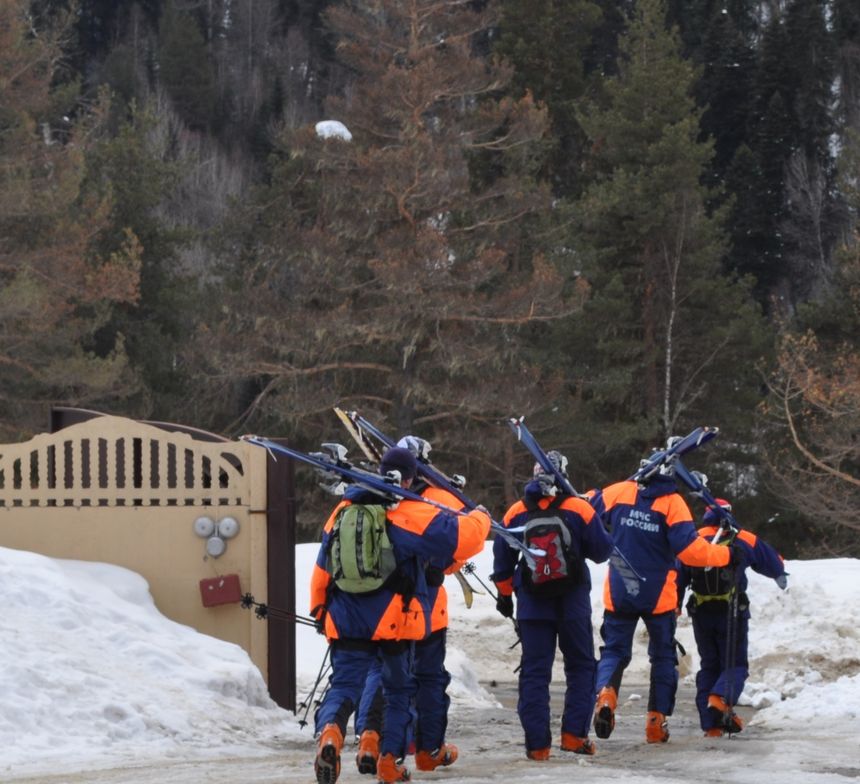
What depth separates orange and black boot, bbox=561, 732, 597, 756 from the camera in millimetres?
8898

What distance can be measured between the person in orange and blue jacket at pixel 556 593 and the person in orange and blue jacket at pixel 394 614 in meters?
1.32

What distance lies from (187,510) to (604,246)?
85.2ft

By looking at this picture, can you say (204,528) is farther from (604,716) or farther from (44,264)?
(44,264)

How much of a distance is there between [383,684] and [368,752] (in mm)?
512

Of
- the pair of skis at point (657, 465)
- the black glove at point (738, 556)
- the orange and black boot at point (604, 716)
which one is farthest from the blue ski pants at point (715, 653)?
the orange and black boot at point (604, 716)

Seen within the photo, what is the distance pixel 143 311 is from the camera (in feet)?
112

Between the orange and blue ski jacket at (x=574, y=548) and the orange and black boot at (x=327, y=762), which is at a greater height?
the orange and blue ski jacket at (x=574, y=548)

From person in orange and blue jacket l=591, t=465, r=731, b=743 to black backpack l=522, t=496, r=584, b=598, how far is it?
0.98 m

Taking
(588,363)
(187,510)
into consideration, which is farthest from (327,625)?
(588,363)

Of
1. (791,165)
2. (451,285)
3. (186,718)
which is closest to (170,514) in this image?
(186,718)

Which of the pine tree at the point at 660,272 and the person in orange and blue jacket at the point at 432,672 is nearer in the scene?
the person in orange and blue jacket at the point at 432,672

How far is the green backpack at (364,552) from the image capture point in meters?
7.31

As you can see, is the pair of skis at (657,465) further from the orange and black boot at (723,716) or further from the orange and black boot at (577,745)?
the orange and black boot at (577,745)

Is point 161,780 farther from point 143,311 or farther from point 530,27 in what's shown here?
point 530,27
